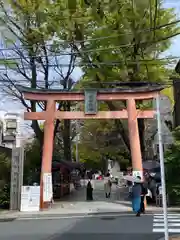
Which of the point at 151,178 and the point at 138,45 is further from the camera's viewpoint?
the point at 151,178

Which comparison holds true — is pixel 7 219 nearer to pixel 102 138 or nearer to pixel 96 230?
pixel 96 230

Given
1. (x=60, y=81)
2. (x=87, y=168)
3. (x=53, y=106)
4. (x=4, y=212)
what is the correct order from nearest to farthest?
(x=4, y=212), (x=53, y=106), (x=60, y=81), (x=87, y=168)

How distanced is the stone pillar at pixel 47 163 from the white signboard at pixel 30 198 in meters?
0.35

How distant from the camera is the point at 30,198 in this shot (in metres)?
20.6

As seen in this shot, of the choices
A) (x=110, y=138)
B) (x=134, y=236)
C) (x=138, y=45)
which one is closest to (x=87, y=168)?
(x=110, y=138)

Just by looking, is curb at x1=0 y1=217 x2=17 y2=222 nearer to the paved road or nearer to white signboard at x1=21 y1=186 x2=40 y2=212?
the paved road

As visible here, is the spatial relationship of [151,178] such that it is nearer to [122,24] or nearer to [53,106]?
[53,106]

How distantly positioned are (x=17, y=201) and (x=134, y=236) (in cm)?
1105

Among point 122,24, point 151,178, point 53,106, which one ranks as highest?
point 122,24

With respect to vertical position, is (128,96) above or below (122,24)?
below

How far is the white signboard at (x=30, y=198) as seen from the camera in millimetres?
20516

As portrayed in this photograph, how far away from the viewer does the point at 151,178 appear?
84.1 ft

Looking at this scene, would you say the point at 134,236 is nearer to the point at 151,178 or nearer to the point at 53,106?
the point at 53,106

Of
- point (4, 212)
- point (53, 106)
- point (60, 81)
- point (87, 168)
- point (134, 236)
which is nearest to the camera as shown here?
point (134, 236)
